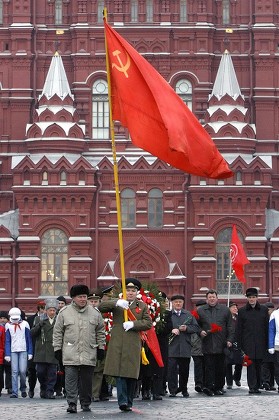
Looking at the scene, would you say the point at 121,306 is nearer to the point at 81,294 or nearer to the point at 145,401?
the point at 81,294

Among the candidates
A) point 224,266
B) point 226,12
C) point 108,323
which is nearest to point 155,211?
point 224,266

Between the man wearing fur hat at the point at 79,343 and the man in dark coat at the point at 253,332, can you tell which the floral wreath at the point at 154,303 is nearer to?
the man in dark coat at the point at 253,332

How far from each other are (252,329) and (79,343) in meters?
6.17

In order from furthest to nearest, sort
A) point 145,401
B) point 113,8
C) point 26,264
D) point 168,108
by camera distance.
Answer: point 113,8
point 26,264
point 145,401
point 168,108

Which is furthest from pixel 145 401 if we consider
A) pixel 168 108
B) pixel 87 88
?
pixel 87 88

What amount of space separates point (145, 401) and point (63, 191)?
30956 mm

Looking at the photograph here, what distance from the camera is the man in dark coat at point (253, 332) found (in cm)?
2503

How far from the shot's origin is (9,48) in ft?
187

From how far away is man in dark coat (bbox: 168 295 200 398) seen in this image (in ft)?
80.3

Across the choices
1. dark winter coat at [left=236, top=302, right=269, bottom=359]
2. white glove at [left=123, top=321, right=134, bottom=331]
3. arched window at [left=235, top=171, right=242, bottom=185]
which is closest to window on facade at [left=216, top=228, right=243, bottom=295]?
arched window at [left=235, top=171, right=242, bottom=185]

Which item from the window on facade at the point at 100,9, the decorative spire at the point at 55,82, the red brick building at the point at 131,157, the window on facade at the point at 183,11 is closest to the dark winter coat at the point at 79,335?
the red brick building at the point at 131,157

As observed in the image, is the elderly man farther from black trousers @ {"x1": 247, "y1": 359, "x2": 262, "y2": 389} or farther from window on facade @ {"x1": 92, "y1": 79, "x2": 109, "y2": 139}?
window on facade @ {"x1": 92, "y1": 79, "x2": 109, "y2": 139}

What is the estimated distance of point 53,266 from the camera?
5334cm

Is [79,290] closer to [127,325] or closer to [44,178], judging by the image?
[127,325]
